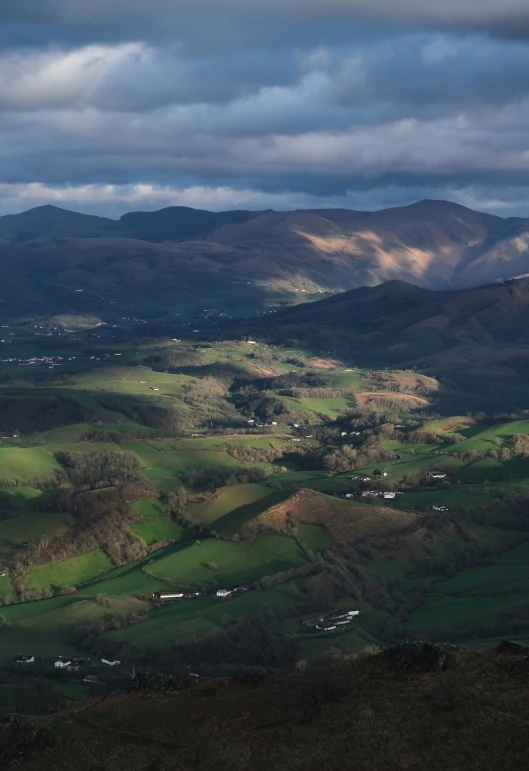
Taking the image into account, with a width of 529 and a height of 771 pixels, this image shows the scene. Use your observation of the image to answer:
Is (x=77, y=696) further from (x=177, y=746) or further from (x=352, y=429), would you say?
(x=352, y=429)

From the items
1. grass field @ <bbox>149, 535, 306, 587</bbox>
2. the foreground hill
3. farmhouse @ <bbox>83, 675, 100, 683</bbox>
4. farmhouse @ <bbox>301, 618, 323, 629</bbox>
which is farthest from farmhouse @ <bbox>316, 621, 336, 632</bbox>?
the foreground hill

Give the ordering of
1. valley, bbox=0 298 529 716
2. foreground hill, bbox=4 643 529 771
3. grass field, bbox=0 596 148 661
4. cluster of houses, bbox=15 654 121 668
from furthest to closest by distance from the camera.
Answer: valley, bbox=0 298 529 716 < grass field, bbox=0 596 148 661 < cluster of houses, bbox=15 654 121 668 < foreground hill, bbox=4 643 529 771

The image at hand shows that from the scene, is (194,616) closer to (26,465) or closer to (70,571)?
(70,571)

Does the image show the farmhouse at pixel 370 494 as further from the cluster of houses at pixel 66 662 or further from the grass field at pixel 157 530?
the cluster of houses at pixel 66 662

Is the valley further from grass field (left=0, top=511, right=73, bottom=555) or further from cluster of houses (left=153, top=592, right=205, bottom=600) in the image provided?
cluster of houses (left=153, top=592, right=205, bottom=600)

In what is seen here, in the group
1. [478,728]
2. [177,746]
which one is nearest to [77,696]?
[177,746]

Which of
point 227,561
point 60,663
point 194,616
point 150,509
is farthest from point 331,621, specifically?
point 150,509
